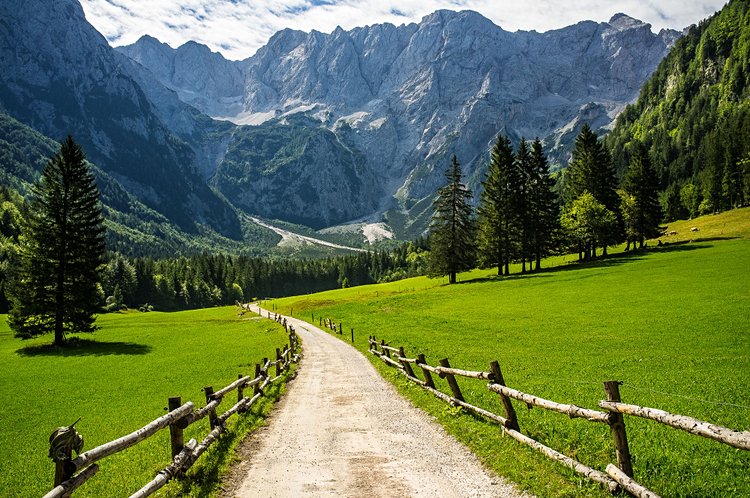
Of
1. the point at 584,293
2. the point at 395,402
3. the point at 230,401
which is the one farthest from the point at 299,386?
the point at 584,293

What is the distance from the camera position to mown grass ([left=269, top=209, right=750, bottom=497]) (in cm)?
1079

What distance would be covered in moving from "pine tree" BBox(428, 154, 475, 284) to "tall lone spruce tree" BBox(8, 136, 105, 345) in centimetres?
5281

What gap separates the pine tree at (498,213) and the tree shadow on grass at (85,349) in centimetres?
5818

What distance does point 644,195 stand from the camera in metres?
90.4

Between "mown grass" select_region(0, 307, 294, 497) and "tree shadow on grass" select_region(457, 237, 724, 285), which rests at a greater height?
"tree shadow on grass" select_region(457, 237, 724, 285)

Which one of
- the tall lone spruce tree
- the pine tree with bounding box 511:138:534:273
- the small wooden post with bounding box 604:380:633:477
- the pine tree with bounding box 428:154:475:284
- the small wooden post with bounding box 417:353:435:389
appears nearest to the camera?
the small wooden post with bounding box 604:380:633:477

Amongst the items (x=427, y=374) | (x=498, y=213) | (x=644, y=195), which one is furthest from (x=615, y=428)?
(x=644, y=195)

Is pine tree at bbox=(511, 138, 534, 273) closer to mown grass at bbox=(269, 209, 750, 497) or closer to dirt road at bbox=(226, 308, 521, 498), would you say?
mown grass at bbox=(269, 209, 750, 497)

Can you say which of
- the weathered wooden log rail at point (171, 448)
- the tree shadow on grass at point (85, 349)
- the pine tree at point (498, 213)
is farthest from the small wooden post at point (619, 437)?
the pine tree at point (498, 213)

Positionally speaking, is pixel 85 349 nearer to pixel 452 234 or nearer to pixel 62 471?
pixel 62 471

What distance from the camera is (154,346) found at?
51719 mm

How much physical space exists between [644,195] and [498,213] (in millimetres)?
31733

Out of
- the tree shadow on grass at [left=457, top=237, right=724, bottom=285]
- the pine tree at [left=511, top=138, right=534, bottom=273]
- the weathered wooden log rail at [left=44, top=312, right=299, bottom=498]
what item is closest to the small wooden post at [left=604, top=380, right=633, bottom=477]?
the weathered wooden log rail at [left=44, top=312, right=299, bottom=498]

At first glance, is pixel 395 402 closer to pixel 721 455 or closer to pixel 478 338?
pixel 721 455
